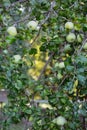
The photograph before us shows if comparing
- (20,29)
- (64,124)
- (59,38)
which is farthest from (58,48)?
(64,124)

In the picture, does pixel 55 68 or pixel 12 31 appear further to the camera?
pixel 55 68

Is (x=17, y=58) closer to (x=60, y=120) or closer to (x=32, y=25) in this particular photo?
(x=32, y=25)

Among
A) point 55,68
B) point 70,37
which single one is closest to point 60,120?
point 55,68

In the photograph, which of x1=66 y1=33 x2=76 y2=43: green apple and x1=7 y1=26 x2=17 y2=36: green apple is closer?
x1=7 y1=26 x2=17 y2=36: green apple

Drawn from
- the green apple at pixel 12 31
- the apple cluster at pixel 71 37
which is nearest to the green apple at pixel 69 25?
the apple cluster at pixel 71 37

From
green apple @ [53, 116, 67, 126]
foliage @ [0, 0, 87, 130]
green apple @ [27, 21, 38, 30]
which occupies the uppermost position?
green apple @ [27, 21, 38, 30]

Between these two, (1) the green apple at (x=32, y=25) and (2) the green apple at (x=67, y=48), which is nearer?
(1) the green apple at (x=32, y=25)

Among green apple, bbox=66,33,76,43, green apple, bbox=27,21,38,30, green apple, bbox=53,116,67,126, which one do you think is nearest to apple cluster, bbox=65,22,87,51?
green apple, bbox=66,33,76,43

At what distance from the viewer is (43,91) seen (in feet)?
5.13

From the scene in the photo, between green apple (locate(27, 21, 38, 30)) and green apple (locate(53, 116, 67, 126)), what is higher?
green apple (locate(27, 21, 38, 30))

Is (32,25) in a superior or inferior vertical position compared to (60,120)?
superior

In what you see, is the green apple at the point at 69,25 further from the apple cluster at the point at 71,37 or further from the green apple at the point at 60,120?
the green apple at the point at 60,120

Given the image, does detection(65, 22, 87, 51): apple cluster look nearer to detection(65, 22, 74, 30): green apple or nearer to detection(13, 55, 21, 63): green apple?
detection(65, 22, 74, 30): green apple

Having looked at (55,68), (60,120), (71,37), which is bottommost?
(60,120)
